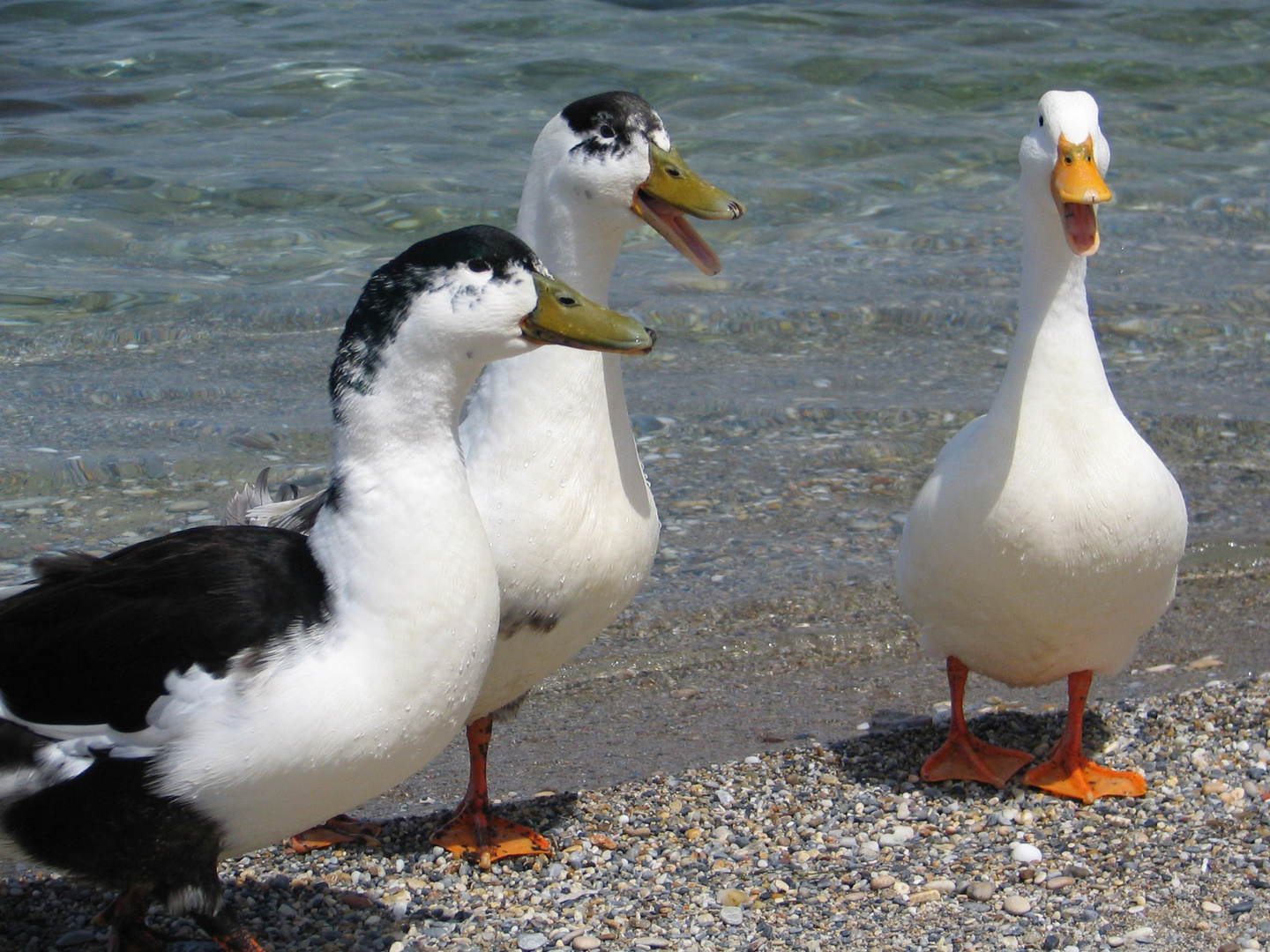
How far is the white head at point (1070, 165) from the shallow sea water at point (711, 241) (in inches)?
69.0

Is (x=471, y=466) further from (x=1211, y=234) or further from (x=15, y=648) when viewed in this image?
(x=1211, y=234)

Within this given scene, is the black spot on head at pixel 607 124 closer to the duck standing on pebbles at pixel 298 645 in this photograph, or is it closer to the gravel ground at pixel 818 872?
the duck standing on pebbles at pixel 298 645

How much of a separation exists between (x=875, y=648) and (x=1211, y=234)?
5705 millimetres

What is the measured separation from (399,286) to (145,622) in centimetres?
83

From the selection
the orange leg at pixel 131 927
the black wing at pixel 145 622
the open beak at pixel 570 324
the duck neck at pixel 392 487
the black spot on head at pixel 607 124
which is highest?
the black spot on head at pixel 607 124

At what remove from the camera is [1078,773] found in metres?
4.15

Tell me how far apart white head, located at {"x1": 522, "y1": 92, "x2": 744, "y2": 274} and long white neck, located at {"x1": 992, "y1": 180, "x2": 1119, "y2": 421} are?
0.87 metres

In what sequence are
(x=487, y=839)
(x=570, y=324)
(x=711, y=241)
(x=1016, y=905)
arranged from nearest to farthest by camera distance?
1. (x=570, y=324)
2. (x=1016, y=905)
3. (x=487, y=839)
4. (x=711, y=241)

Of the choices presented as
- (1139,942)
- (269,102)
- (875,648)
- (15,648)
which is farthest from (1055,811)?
(269,102)

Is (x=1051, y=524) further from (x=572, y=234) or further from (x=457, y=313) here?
(x=457, y=313)

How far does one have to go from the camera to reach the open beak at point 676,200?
153 inches

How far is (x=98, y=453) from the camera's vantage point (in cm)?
661

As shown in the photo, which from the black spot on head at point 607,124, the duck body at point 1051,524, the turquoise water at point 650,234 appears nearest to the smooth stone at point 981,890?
the duck body at point 1051,524

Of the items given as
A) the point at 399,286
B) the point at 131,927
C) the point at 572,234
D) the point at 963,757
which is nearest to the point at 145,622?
the point at 131,927
